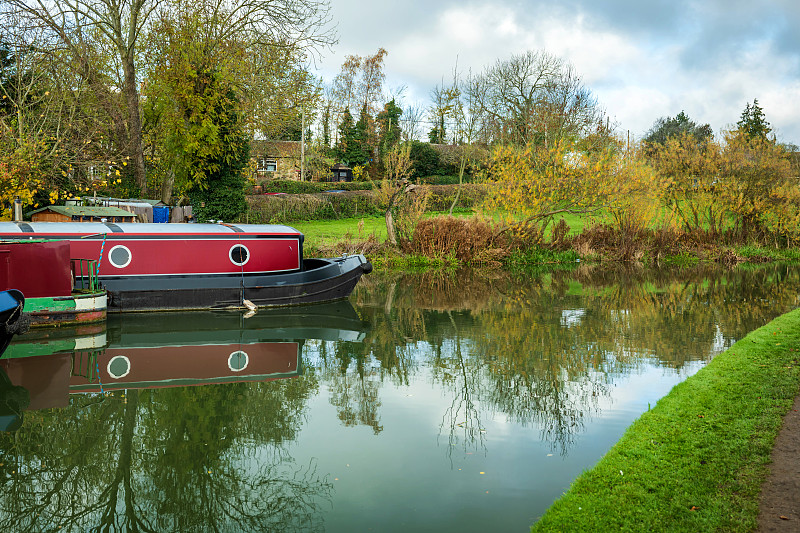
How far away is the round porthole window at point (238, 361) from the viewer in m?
8.44

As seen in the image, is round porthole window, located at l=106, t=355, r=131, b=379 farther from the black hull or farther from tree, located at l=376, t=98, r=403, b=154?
tree, located at l=376, t=98, r=403, b=154

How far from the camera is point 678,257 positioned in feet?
75.8

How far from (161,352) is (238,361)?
129 cm

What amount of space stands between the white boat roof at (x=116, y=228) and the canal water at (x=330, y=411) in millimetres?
1639

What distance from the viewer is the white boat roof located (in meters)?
11.5

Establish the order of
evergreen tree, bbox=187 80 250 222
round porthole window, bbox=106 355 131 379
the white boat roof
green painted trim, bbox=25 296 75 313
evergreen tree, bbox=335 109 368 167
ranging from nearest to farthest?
round porthole window, bbox=106 355 131 379 < green painted trim, bbox=25 296 75 313 < the white boat roof < evergreen tree, bbox=187 80 250 222 < evergreen tree, bbox=335 109 368 167

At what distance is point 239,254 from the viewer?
12.9 metres

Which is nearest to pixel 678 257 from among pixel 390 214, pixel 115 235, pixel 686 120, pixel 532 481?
pixel 390 214

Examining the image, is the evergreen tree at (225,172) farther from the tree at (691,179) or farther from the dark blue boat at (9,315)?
the tree at (691,179)

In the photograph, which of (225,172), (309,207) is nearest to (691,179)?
(309,207)

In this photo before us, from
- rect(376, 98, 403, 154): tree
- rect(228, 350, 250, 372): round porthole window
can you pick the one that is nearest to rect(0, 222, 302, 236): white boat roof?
rect(228, 350, 250, 372): round porthole window

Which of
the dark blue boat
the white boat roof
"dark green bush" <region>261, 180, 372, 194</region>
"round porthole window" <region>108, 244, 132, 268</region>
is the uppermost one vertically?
"dark green bush" <region>261, 180, 372, 194</region>

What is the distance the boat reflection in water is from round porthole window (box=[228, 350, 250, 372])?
1 cm

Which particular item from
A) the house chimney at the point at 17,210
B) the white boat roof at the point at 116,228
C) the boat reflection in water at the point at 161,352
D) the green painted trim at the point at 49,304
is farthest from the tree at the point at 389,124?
the green painted trim at the point at 49,304
